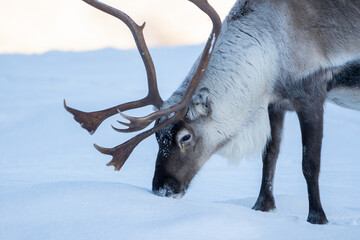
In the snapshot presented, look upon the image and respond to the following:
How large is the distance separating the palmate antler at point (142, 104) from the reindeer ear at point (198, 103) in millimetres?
51

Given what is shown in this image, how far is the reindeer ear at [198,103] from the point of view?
411 centimetres

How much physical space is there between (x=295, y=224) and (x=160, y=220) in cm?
89

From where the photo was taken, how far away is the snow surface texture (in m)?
3.02

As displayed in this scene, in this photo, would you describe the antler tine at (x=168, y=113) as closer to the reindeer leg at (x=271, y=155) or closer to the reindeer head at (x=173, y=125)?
the reindeer head at (x=173, y=125)

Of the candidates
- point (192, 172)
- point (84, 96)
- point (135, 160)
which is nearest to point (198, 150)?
point (192, 172)

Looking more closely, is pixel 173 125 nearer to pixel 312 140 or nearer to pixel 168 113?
pixel 168 113

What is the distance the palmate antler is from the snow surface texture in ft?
0.87

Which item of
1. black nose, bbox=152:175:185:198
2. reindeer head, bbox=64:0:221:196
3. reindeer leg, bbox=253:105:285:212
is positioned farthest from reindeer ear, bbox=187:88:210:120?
reindeer leg, bbox=253:105:285:212

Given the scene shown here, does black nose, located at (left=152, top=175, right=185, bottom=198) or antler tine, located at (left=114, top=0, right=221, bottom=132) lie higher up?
antler tine, located at (left=114, top=0, right=221, bottom=132)

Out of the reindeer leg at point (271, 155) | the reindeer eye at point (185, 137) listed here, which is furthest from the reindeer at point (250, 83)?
the reindeer leg at point (271, 155)

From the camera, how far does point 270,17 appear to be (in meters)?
4.31

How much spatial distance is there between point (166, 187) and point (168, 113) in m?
0.52

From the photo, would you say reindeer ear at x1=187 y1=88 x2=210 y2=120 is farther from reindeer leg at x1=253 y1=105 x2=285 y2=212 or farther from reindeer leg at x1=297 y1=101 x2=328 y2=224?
reindeer leg at x1=253 y1=105 x2=285 y2=212

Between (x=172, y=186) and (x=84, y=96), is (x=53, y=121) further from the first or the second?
(x=172, y=186)
